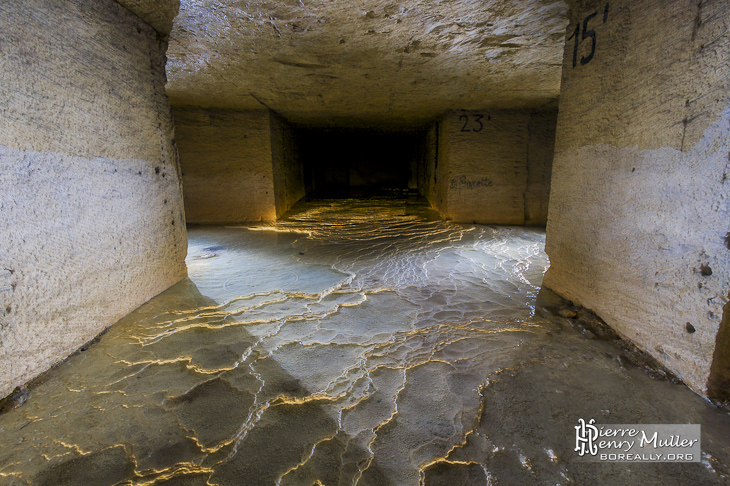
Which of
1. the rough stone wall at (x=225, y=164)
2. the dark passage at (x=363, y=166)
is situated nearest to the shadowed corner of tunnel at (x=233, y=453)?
the rough stone wall at (x=225, y=164)

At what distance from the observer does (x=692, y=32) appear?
5.20 ft

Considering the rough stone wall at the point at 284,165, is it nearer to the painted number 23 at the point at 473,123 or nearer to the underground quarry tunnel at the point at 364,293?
the underground quarry tunnel at the point at 364,293

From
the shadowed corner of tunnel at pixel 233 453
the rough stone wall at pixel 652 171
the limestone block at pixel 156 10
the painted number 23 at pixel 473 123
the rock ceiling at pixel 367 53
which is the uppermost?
the rock ceiling at pixel 367 53

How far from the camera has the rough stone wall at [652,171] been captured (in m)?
1.48

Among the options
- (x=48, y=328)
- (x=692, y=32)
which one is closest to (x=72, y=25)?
(x=48, y=328)

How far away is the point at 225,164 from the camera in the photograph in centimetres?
645

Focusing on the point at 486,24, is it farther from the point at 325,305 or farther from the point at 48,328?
the point at 48,328

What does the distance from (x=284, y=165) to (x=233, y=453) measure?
22.5ft

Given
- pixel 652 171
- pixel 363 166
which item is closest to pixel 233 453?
pixel 652 171

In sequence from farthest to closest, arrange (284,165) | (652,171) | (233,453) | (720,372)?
(284,165) → (652,171) → (720,372) → (233,453)

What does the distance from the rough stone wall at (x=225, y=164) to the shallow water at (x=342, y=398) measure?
400cm
